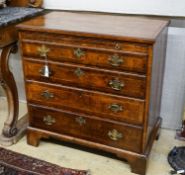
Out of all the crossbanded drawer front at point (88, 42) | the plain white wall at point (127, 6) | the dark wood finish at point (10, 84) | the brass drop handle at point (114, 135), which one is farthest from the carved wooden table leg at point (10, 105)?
the brass drop handle at point (114, 135)

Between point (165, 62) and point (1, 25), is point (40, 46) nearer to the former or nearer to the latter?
point (1, 25)

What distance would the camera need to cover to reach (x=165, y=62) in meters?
1.93

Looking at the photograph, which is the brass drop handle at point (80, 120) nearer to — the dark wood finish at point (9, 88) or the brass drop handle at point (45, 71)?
the brass drop handle at point (45, 71)

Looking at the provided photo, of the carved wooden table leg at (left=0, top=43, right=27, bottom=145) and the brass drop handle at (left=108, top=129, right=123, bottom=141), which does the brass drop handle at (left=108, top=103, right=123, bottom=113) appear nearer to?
the brass drop handle at (left=108, top=129, right=123, bottom=141)

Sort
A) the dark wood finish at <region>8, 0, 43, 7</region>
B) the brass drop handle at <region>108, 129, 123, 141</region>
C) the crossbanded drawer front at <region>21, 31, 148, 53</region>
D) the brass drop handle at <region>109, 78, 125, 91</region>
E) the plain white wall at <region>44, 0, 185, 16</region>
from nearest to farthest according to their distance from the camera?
the crossbanded drawer front at <region>21, 31, 148, 53</region>, the brass drop handle at <region>109, 78, 125, 91</region>, the brass drop handle at <region>108, 129, 123, 141</region>, the plain white wall at <region>44, 0, 185, 16</region>, the dark wood finish at <region>8, 0, 43, 7</region>

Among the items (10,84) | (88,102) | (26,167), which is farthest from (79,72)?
(26,167)

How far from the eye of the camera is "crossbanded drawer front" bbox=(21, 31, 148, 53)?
143 centimetres

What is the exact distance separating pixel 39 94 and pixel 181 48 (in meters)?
0.90

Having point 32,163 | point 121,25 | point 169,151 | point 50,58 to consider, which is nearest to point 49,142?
point 32,163

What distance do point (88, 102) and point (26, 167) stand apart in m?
0.52

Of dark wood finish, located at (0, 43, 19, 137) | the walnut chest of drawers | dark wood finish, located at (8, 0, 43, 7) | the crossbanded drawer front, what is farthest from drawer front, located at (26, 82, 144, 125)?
dark wood finish, located at (8, 0, 43, 7)

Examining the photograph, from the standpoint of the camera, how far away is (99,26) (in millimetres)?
1578

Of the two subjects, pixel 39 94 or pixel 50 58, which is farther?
pixel 39 94

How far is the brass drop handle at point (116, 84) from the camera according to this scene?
1527 millimetres
